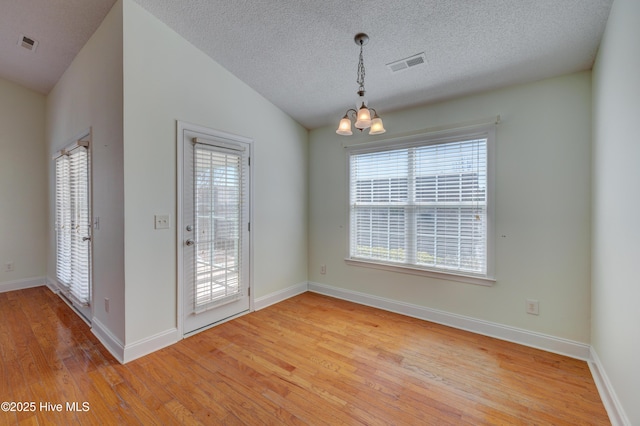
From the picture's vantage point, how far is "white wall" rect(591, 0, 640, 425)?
1.47 meters

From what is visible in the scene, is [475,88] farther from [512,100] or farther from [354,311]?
[354,311]

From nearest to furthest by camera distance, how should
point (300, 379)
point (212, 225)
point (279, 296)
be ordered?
point (300, 379) < point (212, 225) < point (279, 296)

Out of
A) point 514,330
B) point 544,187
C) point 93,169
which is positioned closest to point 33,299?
point 93,169

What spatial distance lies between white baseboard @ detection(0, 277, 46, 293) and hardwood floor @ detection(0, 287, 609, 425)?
1.76 m

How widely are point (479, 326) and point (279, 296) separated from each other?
94.7 inches

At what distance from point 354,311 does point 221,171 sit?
7.61 ft

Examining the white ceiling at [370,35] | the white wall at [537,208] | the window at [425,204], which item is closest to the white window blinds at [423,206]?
the window at [425,204]

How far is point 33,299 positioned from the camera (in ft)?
12.6

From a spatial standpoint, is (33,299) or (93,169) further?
(33,299)

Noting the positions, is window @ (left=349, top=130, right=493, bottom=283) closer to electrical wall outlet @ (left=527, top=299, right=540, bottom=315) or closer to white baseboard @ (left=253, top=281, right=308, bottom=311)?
electrical wall outlet @ (left=527, top=299, right=540, bottom=315)

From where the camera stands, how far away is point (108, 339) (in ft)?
8.34

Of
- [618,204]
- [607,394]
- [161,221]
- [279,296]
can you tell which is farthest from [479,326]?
[161,221]

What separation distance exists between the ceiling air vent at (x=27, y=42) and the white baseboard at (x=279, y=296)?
3838 millimetres

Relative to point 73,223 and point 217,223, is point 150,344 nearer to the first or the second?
point 217,223
